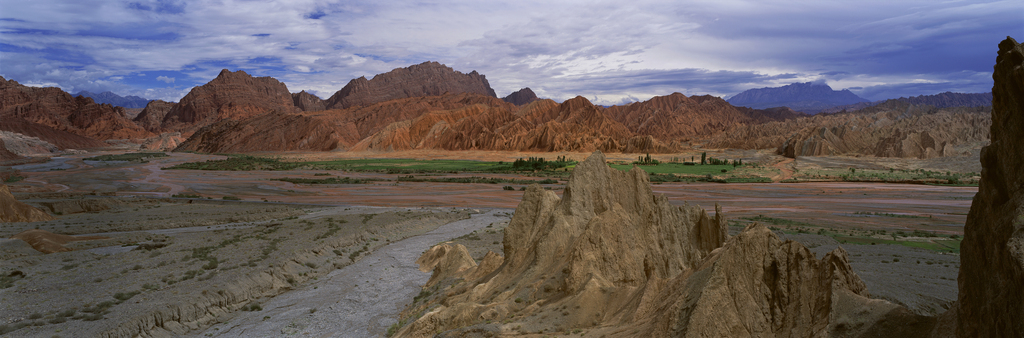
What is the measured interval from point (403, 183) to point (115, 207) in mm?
36868

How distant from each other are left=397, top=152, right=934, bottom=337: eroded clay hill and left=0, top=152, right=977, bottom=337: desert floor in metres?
4.09

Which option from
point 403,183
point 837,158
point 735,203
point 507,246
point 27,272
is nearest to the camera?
point 507,246

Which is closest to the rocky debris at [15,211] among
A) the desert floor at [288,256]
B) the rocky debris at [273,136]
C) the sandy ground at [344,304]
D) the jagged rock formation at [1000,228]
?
the desert floor at [288,256]

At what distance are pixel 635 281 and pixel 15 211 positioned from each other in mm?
39898

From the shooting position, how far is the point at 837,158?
10794 cm

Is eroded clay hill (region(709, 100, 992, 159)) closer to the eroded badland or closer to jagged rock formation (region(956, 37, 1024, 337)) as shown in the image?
Answer: the eroded badland

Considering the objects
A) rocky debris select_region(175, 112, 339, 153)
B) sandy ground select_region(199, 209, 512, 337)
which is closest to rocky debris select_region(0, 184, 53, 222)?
sandy ground select_region(199, 209, 512, 337)

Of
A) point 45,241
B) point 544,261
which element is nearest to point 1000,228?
point 544,261

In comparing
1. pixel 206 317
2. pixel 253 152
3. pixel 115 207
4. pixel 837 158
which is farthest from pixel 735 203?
pixel 253 152

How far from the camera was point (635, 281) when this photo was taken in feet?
38.0

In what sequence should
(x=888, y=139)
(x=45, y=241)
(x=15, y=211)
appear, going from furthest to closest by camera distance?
(x=888, y=139), (x=15, y=211), (x=45, y=241)

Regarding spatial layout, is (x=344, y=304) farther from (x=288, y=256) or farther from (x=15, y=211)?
(x=15, y=211)

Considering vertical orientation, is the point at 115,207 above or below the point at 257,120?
below

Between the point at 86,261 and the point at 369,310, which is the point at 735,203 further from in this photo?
the point at 86,261
